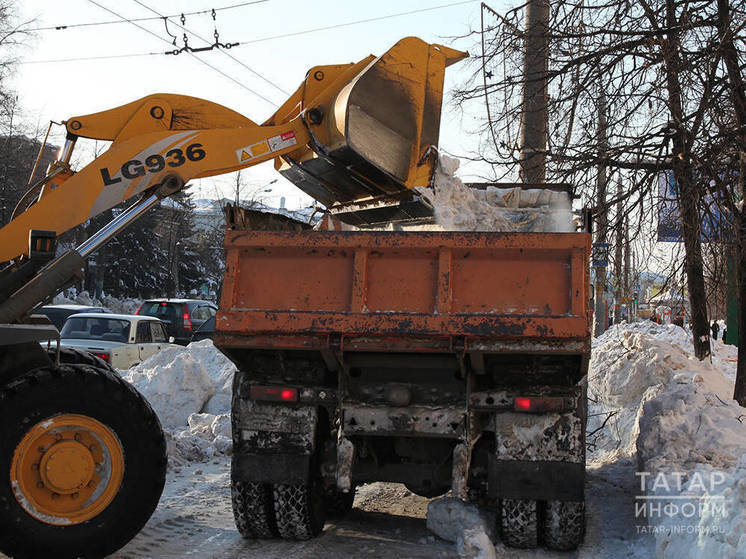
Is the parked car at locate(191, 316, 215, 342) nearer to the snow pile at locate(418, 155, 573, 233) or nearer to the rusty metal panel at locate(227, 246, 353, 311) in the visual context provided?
the snow pile at locate(418, 155, 573, 233)

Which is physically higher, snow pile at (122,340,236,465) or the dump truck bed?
the dump truck bed

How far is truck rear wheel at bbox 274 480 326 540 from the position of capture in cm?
538

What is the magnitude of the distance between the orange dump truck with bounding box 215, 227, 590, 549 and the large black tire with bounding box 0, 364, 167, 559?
79 cm

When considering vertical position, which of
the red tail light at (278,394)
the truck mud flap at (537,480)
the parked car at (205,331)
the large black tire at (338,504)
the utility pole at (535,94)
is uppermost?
the utility pole at (535,94)

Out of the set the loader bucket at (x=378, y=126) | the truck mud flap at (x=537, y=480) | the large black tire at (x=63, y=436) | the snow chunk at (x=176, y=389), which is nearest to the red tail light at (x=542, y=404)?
the truck mud flap at (x=537, y=480)

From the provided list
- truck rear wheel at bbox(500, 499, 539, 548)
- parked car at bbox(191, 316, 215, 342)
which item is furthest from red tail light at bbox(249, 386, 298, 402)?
parked car at bbox(191, 316, 215, 342)

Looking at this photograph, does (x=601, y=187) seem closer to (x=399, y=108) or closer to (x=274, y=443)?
(x=399, y=108)

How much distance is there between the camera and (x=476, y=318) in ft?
15.9

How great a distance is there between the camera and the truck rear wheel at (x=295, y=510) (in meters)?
5.38

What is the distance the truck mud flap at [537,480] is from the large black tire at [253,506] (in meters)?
1.55

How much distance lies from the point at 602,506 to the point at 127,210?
431cm

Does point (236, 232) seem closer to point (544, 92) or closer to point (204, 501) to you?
point (204, 501)

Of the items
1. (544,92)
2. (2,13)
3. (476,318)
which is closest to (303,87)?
(476,318)

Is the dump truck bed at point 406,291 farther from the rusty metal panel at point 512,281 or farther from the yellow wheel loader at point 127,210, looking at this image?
the yellow wheel loader at point 127,210
